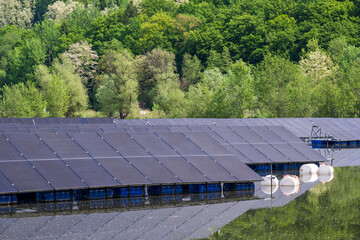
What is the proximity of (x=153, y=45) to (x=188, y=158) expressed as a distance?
4624 inches

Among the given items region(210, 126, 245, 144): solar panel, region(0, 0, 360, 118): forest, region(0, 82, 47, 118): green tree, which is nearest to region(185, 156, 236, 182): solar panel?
region(210, 126, 245, 144): solar panel

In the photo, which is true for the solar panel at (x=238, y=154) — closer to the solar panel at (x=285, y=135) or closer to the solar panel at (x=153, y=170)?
the solar panel at (x=285, y=135)

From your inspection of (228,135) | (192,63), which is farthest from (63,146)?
(192,63)

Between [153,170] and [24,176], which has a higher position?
[24,176]

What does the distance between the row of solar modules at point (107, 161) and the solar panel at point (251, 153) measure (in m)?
3.66

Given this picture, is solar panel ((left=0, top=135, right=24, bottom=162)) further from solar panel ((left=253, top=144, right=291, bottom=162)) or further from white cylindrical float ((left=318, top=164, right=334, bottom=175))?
A: white cylindrical float ((left=318, top=164, right=334, bottom=175))

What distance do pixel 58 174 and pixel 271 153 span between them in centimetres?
1707

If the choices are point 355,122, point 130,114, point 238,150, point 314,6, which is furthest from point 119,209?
point 314,6

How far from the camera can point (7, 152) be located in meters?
31.8

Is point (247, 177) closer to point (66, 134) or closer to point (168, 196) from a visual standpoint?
point (168, 196)

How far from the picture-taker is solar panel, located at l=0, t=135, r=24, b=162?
103 ft

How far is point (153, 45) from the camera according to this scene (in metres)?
152

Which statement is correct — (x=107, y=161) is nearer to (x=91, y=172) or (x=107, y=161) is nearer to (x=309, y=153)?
(x=91, y=172)

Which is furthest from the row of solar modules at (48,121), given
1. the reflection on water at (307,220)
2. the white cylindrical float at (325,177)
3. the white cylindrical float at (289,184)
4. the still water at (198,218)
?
the reflection on water at (307,220)
